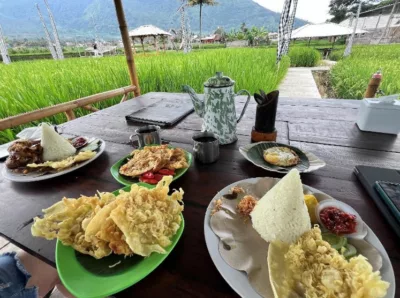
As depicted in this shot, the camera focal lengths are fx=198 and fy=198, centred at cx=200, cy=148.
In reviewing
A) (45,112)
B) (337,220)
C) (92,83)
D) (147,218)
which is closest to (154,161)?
(147,218)

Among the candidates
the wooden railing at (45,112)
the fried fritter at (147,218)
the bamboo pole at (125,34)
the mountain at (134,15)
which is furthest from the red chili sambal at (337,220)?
the mountain at (134,15)

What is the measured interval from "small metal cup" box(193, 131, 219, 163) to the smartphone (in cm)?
54

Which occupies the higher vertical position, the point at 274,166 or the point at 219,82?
the point at 219,82

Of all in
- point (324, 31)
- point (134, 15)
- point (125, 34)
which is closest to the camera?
point (125, 34)

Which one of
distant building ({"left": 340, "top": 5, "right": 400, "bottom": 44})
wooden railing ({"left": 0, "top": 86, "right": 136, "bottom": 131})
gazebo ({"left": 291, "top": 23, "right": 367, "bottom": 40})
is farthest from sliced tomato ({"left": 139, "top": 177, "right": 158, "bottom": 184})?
distant building ({"left": 340, "top": 5, "right": 400, "bottom": 44})

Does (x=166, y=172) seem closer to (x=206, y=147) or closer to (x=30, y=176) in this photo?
(x=206, y=147)

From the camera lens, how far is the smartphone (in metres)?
0.52

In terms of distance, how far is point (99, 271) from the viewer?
394 millimetres

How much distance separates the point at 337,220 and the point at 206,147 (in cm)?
49

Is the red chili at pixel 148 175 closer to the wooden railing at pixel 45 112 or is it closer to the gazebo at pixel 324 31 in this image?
the wooden railing at pixel 45 112

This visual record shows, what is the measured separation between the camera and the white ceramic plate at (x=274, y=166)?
72 centimetres

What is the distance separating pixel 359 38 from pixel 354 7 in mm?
10230

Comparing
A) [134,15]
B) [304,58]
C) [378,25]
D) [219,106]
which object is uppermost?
[134,15]

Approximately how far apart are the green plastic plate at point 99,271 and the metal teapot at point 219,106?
1.95 ft
